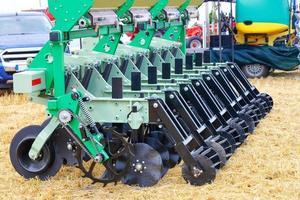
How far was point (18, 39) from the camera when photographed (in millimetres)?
11641

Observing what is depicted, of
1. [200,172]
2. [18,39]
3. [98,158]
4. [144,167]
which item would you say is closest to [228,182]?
[200,172]

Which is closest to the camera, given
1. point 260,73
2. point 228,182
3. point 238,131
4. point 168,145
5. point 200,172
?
point 200,172

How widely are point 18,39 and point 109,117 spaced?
685 cm

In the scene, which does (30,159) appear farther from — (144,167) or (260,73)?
(260,73)

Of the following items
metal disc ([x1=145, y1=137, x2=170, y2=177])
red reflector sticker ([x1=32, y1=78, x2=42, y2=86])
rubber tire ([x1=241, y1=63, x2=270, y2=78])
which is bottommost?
rubber tire ([x1=241, y1=63, x2=270, y2=78])

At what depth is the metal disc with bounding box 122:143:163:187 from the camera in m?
5.14

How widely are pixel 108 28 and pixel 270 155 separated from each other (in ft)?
6.83

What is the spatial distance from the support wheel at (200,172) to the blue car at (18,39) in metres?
5.80

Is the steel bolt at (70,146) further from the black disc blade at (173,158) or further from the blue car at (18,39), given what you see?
the blue car at (18,39)

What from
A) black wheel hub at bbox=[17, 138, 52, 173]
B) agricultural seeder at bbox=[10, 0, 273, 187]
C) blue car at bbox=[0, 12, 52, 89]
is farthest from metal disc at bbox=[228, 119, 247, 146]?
blue car at bbox=[0, 12, 52, 89]

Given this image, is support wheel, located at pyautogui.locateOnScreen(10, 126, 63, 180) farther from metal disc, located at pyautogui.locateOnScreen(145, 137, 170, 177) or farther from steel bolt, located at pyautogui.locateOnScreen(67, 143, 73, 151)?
metal disc, located at pyautogui.locateOnScreen(145, 137, 170, 177)

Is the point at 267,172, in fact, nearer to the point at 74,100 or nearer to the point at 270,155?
the point at 270,155

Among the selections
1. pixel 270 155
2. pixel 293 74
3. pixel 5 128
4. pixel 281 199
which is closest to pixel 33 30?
pixel 5 128

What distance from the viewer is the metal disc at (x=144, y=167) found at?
16.9 ft
